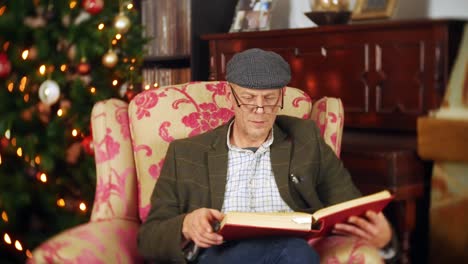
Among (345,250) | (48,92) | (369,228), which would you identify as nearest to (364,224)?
(369,228)

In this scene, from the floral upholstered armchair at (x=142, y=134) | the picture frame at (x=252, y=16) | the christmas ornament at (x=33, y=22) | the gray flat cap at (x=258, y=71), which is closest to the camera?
the gray flat cap at (x=258, y=71)

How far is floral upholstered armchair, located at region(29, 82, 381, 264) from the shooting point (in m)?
2.11

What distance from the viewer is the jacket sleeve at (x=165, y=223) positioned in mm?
1823

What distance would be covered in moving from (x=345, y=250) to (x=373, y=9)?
1507 mm

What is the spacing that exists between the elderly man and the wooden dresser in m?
0.62

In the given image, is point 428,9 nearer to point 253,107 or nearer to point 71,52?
point 253,107

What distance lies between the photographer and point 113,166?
7.13 feet

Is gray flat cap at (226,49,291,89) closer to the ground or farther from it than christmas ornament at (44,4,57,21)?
closer to the ground

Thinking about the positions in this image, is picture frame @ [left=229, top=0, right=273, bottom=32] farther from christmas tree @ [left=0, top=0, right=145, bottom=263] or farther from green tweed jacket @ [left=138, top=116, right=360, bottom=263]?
green tweed jacket @ [left=138, top=116, right=360, bottom=263]

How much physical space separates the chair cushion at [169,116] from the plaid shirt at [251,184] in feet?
0.85

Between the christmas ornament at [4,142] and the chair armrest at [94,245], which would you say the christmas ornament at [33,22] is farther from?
the chair armrest at [94,245]

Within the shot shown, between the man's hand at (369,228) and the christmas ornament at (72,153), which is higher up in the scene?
the man's hand at (369,228)

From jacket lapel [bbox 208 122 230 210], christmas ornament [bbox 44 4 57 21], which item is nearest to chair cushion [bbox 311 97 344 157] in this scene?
jacket lapel [bbox 208 122 230 210]

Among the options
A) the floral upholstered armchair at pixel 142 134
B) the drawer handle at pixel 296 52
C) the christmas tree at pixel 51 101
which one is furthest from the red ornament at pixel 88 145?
the drawer handle at pixel 296 52
